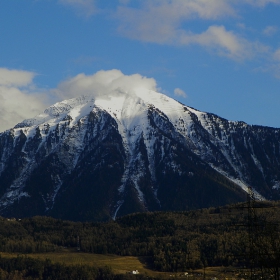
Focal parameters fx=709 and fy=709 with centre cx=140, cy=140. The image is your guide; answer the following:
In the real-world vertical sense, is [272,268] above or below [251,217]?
below

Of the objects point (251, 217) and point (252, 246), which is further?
point (251, 217)

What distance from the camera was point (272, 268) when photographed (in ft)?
353

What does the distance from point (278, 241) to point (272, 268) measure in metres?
6.77

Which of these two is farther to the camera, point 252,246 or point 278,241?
point 278,241

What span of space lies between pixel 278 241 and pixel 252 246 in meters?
9.16

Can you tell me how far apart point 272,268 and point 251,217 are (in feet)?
31.5

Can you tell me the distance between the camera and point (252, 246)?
105688 mm

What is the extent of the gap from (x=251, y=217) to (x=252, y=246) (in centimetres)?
878

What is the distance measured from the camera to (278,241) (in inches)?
4454

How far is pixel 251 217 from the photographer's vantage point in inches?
4476
